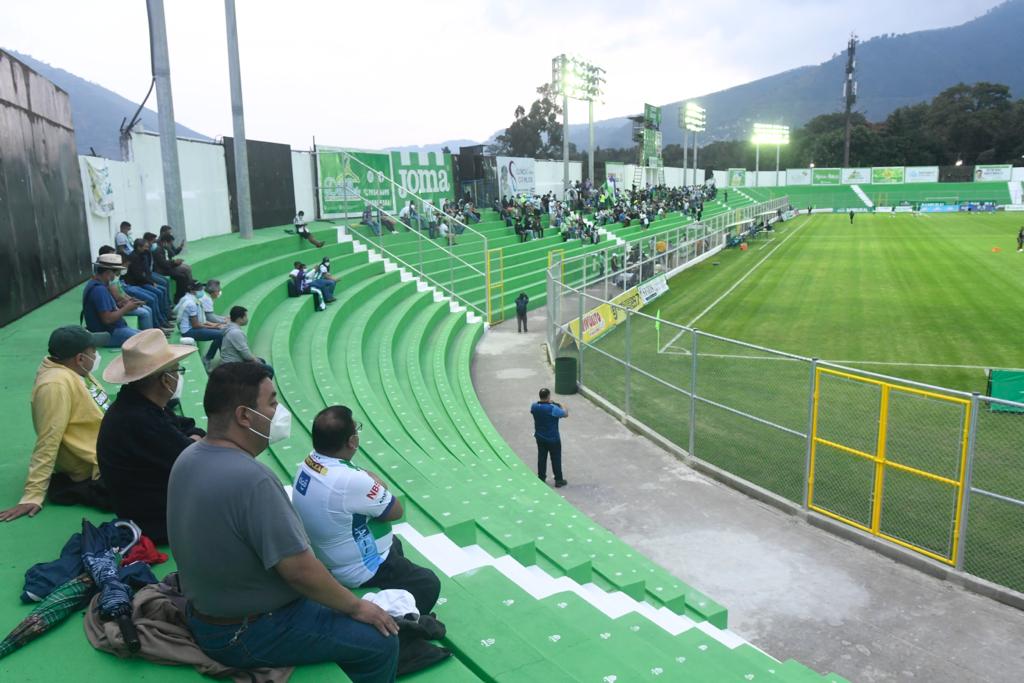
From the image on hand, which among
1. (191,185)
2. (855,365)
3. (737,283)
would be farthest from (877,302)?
(191,185)

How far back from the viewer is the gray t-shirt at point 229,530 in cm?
266

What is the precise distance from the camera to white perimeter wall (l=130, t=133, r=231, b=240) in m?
15.8

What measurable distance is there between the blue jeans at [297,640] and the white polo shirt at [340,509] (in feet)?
2.34

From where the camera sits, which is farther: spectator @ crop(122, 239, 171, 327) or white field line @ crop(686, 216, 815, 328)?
white field line @ crop(686, 216, 815, 328)

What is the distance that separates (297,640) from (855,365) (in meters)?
17.8

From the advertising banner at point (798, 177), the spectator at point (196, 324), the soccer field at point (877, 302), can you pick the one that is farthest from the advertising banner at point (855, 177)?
the spectator at point (196, 324)

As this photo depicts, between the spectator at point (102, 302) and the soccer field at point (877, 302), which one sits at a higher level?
the spectator at point (102, 302)

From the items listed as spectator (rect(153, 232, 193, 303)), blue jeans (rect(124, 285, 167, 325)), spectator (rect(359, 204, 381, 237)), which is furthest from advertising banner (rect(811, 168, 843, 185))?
blue jeans (rect(124, 285, 167, 325))

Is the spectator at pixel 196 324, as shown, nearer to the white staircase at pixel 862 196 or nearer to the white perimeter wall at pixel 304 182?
the white perimeter wall at pixel 304 182

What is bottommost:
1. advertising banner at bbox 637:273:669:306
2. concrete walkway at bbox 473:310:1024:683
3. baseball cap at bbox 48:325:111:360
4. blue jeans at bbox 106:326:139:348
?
concrete walkway at bbox 473:310:1024:683

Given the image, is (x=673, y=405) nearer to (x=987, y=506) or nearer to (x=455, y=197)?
(x=987, y=506)

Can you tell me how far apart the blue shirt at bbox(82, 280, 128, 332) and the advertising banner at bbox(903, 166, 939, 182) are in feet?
355

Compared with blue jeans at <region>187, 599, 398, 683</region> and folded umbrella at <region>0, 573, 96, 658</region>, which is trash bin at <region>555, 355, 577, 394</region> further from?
blue jeans at <region>187, 599, 398, 683</region>

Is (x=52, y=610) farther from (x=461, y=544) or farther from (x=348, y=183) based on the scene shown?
(x=348, y=183)
